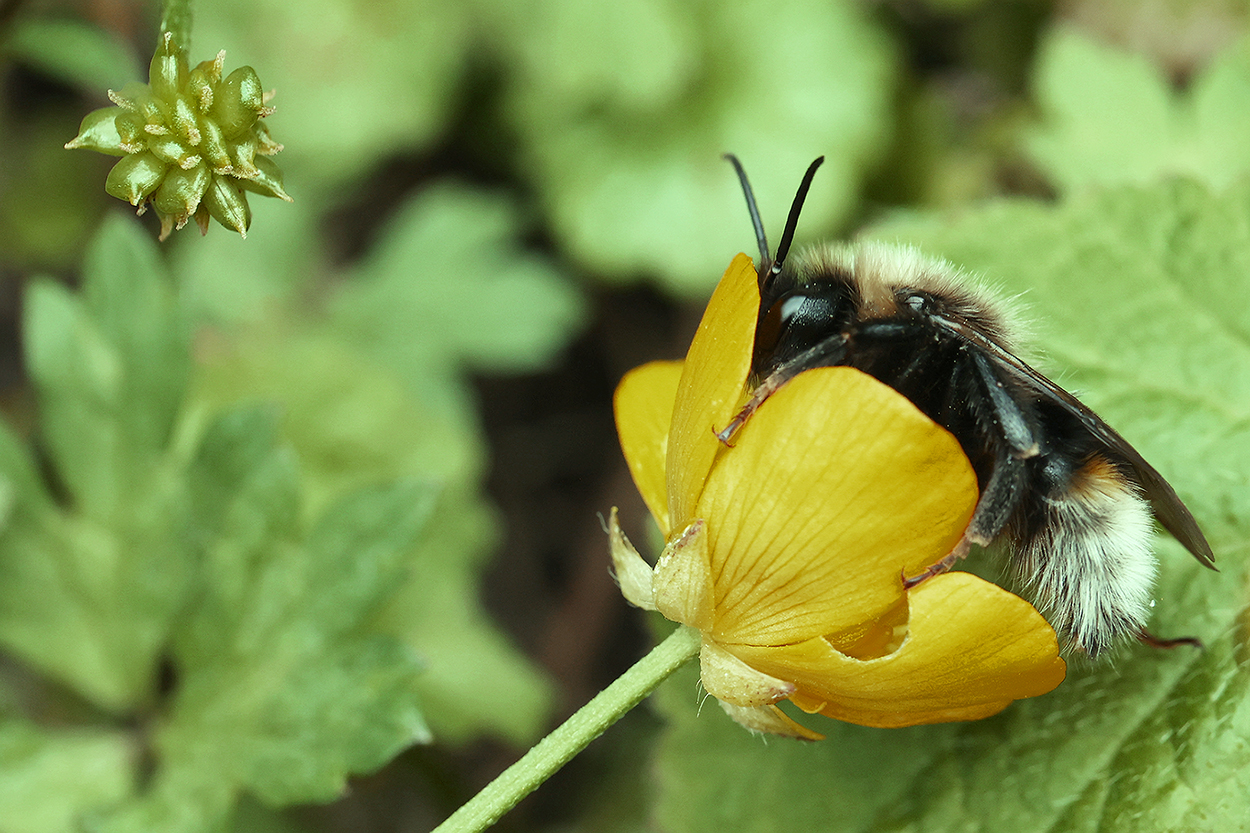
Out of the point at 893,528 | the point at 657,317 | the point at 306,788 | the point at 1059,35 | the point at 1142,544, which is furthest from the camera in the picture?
the point at 657,317

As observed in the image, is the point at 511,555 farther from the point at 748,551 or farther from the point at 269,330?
the point at 748,551

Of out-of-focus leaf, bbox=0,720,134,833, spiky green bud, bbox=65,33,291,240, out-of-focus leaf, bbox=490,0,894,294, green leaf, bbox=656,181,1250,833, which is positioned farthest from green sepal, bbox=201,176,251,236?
out-of-focus leaf, bbox=490,0,894,294

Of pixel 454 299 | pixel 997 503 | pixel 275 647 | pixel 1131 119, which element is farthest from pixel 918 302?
pixel 454 299

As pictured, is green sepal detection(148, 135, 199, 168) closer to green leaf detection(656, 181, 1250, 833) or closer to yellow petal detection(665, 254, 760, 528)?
yellow petal detection(665, 254, 760, 528)

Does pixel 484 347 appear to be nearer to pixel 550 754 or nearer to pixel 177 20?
pixel 177 20

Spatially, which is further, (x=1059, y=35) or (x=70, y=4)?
(x=70, y=4)

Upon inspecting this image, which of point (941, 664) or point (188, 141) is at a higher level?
point (188, 141)

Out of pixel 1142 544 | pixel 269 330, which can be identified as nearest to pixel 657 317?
pixel 269 330
